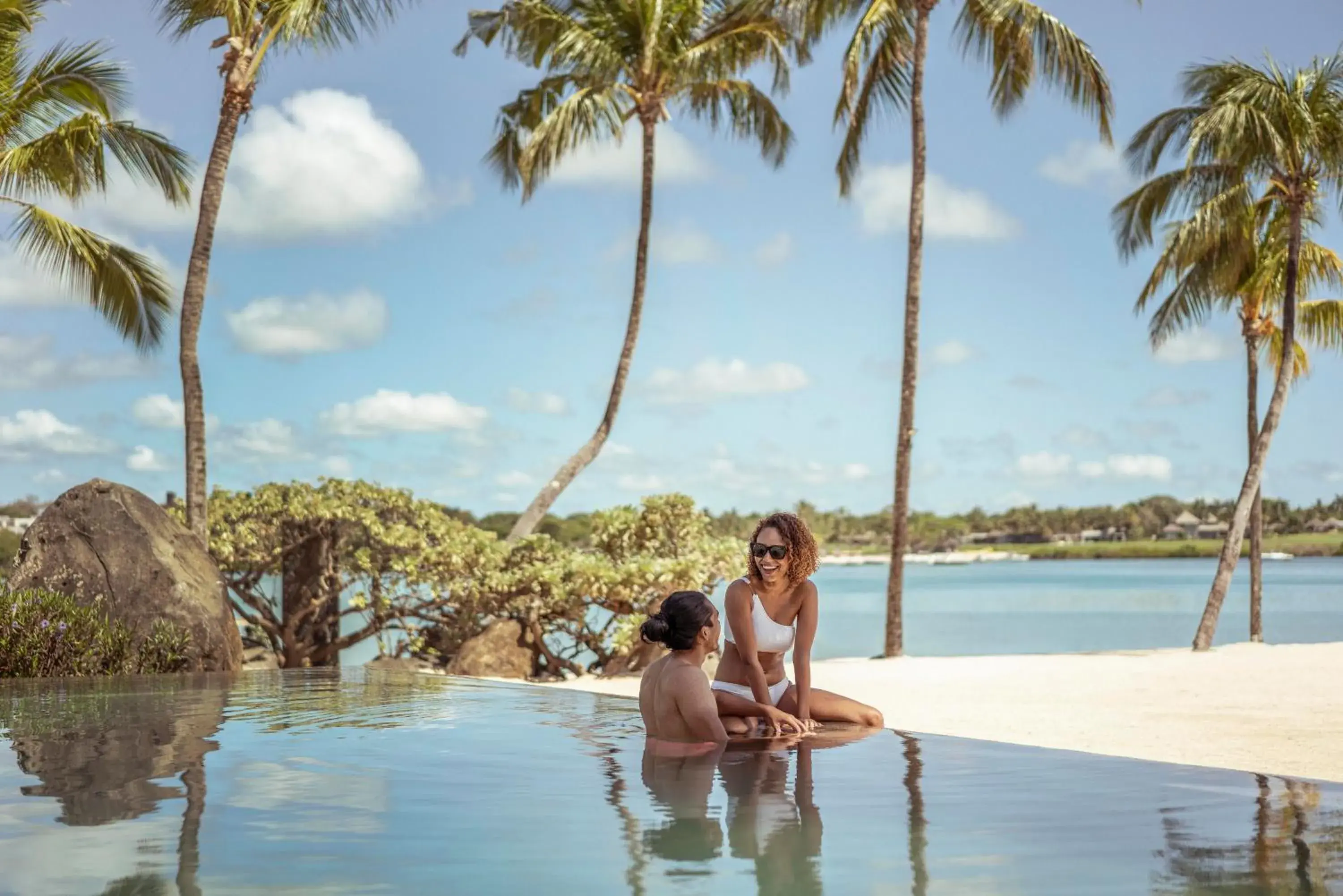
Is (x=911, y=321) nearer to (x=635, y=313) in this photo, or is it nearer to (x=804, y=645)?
(x=635, y=313)

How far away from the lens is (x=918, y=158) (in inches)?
777

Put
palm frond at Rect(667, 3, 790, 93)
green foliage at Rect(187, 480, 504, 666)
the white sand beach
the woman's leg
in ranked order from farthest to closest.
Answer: palm frond at Rect(667, 3, 790, 93)
green foliage at Rect(187, 480, 504, 666)
the white sand beach
the woman's leg

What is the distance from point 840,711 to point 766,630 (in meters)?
0.99

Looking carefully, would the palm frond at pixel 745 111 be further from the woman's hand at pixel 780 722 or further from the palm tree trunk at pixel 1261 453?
the woman's hand at pixel 780 722

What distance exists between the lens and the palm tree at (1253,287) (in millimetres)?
21156

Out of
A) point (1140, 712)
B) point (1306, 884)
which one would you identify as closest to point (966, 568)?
point (1140, 712)

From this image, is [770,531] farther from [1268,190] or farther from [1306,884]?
[1268,190]

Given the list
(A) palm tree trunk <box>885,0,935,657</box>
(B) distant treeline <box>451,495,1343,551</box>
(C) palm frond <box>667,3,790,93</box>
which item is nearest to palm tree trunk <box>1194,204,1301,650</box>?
(A) palm tree trunk <box>885,0,935,657</box>

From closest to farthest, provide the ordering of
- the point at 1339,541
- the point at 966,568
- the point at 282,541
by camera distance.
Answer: the point at 282,541 < the point at 1339,541 < the point at 966,568

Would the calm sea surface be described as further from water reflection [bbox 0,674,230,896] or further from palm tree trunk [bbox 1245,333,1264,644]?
water reflection [bbox 0,674,230,896]

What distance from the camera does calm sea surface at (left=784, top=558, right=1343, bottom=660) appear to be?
33094mm

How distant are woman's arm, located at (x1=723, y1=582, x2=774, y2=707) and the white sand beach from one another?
7.09 feet

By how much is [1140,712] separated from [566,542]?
9.66 m

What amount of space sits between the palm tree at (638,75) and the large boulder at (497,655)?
352 centimetres
